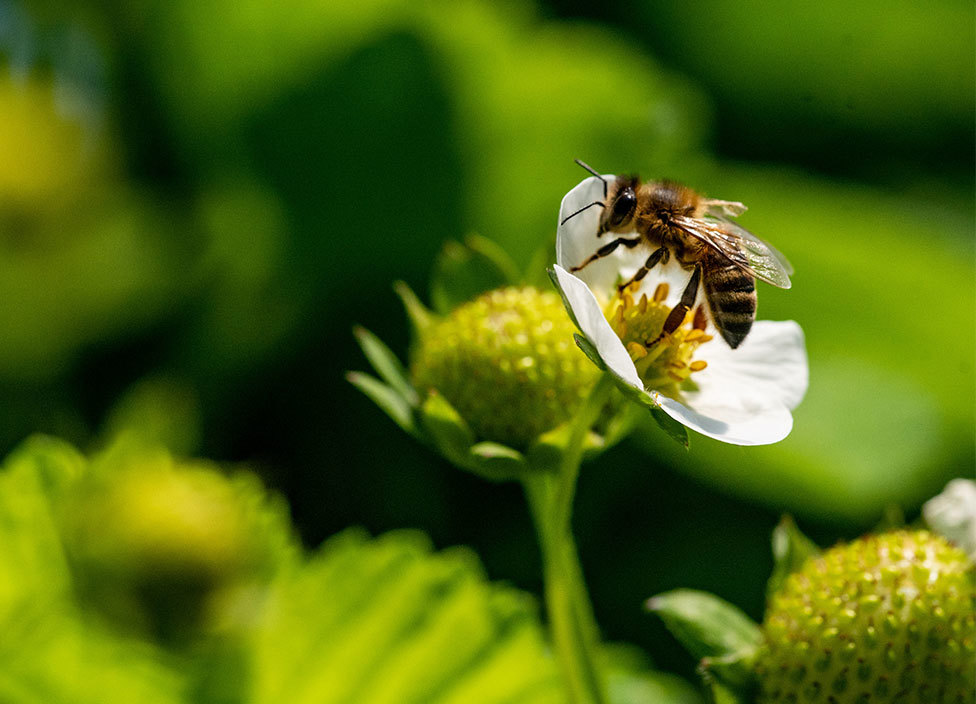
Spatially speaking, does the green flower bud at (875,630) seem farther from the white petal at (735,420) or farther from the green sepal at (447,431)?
A: the green sepal at (447,431)

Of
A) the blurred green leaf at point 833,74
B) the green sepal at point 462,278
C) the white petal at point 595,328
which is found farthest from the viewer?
the blurred green leaf at point 833,74

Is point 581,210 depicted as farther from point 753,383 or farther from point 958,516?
point 958,516

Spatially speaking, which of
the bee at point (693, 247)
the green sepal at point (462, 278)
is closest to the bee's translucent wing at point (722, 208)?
the bee at point (693, 247)

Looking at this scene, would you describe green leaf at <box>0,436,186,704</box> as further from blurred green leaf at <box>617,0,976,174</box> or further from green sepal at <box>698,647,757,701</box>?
blurred green leaf at <box>617,0,976,174</box>

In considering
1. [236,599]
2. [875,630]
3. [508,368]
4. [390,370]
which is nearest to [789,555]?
[875,630]

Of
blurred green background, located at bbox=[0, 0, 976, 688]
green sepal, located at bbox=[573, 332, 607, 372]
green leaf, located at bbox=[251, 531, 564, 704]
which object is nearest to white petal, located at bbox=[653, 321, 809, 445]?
green sepal, located at bbox=[573, 332, 607, 372]

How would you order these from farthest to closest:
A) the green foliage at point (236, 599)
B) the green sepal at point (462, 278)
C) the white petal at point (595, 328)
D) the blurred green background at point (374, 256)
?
1. the blurred green background at point (374, 256)
2. the green foliage at point (236, 599)
3. the green sepal at point (462, 278)
4. the white petal at point (595, 328)

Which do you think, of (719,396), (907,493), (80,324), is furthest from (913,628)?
(80,324)
